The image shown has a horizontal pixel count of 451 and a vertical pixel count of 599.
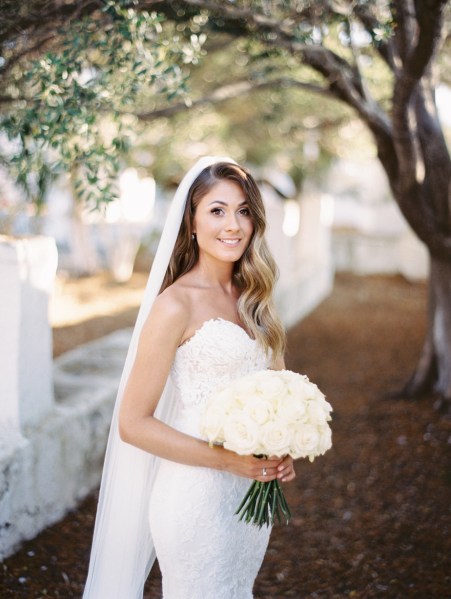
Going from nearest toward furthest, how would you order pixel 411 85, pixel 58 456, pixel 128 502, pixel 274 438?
pixel 274 438 < pixel 128 502 < pixel 58 456 < pixel 411 85

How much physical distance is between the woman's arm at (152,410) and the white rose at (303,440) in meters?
0.15

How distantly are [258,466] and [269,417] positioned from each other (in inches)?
8.9

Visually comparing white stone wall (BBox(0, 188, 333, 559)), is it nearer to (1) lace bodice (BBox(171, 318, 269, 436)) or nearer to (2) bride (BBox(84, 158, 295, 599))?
(2) bride (BBox(84, 158, 295, 599))

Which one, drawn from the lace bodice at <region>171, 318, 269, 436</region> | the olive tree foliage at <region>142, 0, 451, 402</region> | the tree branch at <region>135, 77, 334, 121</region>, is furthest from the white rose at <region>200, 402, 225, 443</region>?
the tree branch at <region>135, 77, 334, 121</region>

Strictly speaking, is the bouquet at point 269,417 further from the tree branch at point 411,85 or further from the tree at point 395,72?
the tree branch at point 411,85

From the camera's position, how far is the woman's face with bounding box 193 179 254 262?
9.07 ft

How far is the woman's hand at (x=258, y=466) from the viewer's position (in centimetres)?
239

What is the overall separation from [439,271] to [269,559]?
128 inches

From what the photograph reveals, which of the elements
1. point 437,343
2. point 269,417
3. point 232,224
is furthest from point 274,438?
point 437,343

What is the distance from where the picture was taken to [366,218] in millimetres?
32375

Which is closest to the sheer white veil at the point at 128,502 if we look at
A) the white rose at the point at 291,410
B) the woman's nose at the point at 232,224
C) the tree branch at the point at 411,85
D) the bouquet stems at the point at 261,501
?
the woman's nose at the point at 232,224

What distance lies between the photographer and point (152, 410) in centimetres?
253

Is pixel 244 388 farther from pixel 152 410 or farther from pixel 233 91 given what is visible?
pixel 233 91

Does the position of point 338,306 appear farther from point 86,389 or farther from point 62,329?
point 86,389
